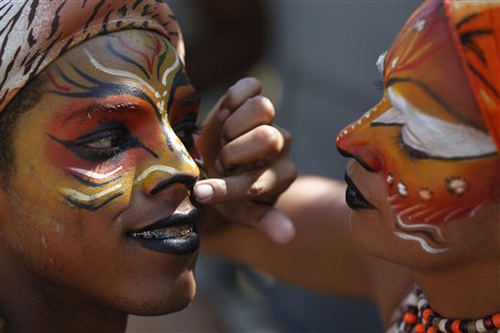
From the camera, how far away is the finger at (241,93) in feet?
8.36

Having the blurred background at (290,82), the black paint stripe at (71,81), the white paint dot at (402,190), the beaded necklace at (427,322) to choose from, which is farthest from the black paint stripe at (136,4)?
the blurred background at (290,82)

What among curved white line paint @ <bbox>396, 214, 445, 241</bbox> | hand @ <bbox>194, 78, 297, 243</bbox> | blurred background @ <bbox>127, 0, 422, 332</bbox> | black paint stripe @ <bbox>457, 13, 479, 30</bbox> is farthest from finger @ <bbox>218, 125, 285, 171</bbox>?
blurred background @ <bbox>127, 0, 422, 332</bbox>

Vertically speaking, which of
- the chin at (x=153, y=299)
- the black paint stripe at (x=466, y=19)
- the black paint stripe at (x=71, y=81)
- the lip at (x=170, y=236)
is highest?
the black paint stripe at (x=466, y=19)

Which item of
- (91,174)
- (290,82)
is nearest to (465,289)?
(91,174)

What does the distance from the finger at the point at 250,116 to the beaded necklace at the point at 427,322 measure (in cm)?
71

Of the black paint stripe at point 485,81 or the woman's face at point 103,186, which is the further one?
the woman's face at point 103,186

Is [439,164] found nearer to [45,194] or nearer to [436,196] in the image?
[436,196]

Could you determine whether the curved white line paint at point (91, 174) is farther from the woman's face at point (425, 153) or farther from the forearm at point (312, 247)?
the forearm at point (312, 247)

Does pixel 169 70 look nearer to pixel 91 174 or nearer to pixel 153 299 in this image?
pixel 91 174

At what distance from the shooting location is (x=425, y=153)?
6.37 ft

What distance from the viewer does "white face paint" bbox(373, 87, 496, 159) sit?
188cm

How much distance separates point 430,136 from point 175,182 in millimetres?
696

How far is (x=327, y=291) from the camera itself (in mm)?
3180

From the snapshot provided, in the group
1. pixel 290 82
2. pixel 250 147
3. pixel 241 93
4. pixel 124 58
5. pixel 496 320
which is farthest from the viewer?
pixel 290 82
